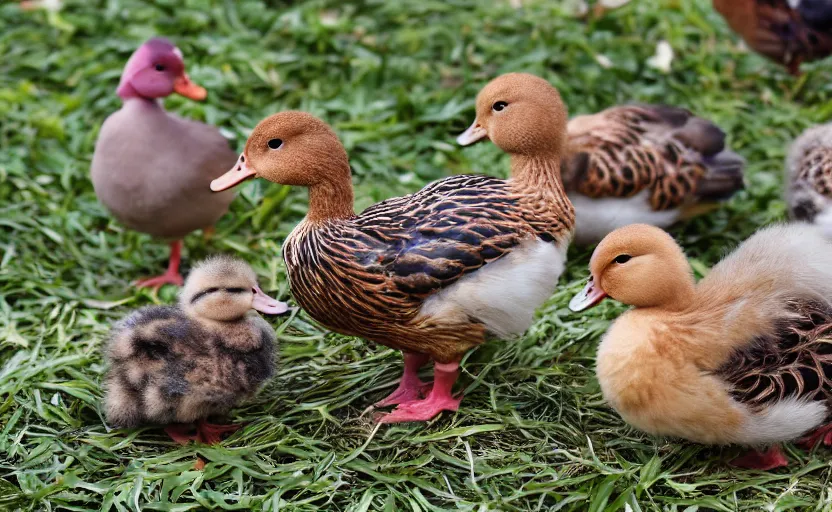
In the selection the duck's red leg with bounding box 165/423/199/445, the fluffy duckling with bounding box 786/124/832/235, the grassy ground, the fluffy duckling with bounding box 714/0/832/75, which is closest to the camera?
the grassy ground

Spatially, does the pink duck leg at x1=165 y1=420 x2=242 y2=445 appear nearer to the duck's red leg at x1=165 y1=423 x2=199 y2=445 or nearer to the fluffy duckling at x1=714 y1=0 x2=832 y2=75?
the duck's red leg at x1=165 y1=423 x2=199 y2=445

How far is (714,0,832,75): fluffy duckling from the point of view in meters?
5.68

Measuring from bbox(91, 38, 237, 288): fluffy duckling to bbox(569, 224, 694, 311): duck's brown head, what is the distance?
6.81ft

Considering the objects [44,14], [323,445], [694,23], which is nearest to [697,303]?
[323,445]

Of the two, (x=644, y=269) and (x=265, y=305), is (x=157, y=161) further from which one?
(x=644, y=269)

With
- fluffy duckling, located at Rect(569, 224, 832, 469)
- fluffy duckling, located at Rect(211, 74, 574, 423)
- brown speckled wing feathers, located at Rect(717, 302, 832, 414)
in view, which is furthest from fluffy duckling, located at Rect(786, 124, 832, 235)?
fluffy duckling, located at Rect(211, 74, 574, 423)

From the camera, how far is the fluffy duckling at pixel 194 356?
3.56 metres

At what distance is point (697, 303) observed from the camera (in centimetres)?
334

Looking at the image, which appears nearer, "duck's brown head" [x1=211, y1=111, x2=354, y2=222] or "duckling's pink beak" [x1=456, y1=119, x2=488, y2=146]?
"duck's brown head" [x1=211, y1=111, x2=354, y2=222]

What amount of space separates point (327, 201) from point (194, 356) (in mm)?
765

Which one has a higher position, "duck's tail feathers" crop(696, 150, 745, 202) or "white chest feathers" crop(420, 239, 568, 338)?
"white chest feathers" crop(420, 239, 568, 338)

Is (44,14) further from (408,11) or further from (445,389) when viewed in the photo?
(445,389)

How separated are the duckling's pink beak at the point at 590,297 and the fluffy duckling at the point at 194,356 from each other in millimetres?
1134

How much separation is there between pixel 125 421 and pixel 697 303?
2147 mm
